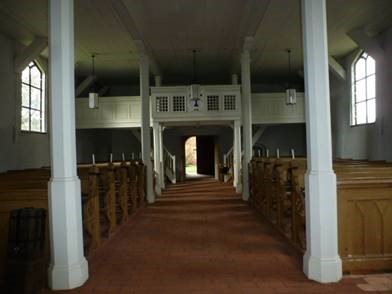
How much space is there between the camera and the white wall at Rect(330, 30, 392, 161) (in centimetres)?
900

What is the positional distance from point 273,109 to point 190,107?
3435mm

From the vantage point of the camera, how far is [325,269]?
11.8ft

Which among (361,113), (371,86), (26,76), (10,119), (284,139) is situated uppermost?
(26,76)

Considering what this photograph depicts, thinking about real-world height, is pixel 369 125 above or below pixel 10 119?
below

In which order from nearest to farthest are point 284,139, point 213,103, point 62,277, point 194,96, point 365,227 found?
point 62,277 < point 365,227 < point 194,96 < point 213,103 < point 284,139

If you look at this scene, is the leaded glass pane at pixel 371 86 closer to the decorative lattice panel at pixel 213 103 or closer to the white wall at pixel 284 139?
the decorative lattice panel at pixel 213 103

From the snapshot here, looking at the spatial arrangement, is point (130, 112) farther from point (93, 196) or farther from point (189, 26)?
point (93, 196)

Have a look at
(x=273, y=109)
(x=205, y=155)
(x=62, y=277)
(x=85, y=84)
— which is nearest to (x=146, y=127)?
(x=85, y=84)

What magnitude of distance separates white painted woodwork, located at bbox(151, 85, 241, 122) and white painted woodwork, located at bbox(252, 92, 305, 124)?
6.25ft

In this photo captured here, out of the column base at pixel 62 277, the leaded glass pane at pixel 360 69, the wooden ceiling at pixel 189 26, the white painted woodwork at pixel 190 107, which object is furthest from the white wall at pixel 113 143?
the column base at pixel 62 277

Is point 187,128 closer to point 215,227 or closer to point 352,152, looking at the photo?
point 352,152

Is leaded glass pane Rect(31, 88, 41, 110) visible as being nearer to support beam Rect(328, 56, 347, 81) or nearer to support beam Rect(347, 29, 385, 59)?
support beam Rect(347, 29, 385, 59)

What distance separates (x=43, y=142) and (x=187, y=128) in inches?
297

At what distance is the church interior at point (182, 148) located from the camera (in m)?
3.57
